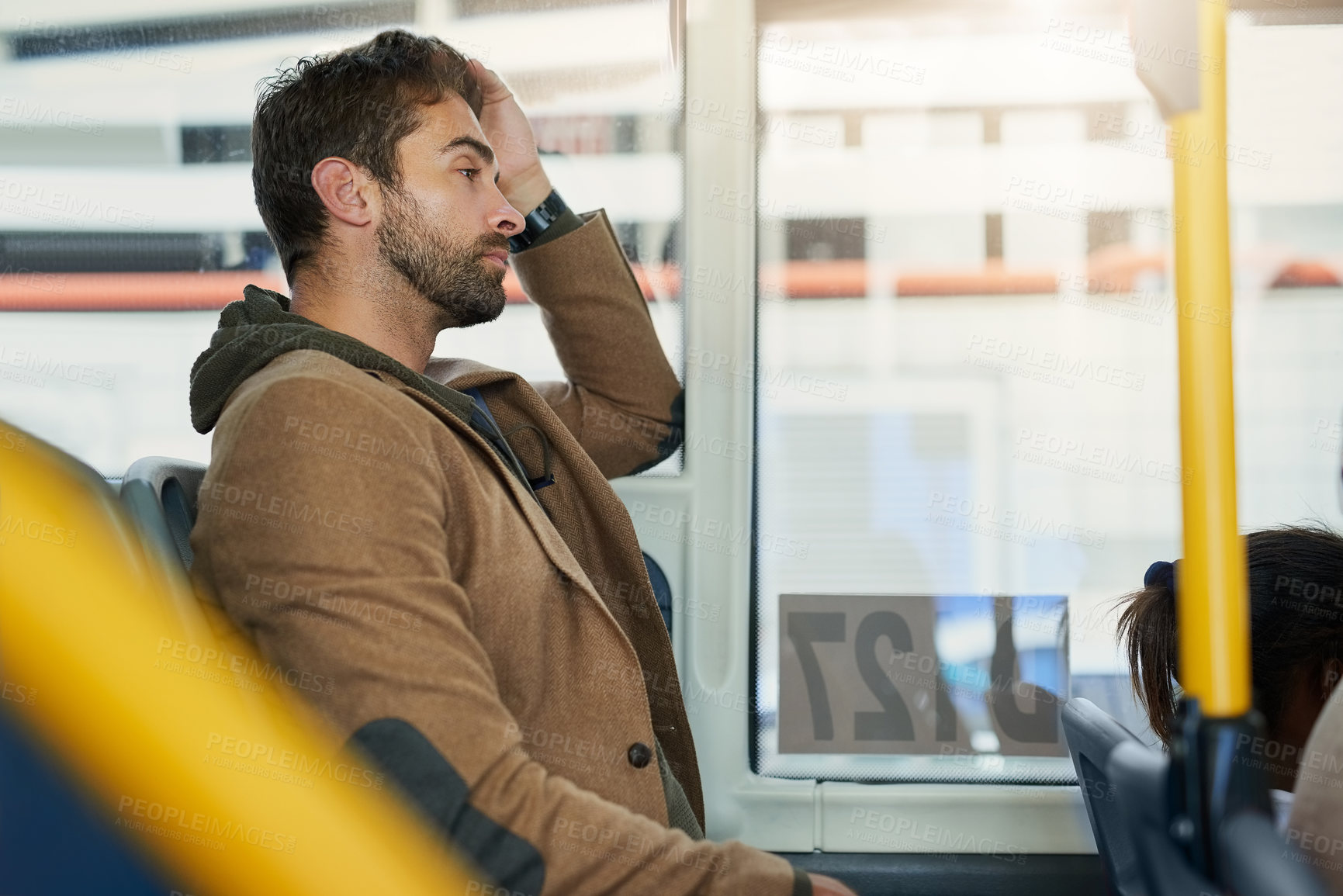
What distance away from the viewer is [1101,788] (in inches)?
55.1

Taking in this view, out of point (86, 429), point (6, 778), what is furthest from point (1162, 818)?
point (86, 429)

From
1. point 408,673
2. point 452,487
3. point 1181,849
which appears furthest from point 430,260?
point 1181,849

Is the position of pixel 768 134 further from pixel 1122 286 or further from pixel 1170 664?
pixel 1170 664

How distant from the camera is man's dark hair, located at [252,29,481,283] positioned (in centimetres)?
162

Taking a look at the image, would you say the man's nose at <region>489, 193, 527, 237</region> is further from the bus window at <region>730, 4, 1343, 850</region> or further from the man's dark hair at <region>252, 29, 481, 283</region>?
the bus window at <region>730, 4, 1343, 850</region>

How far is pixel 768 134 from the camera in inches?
77.0

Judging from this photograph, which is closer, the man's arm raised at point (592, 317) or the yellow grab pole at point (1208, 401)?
the yellow grab pole at point (1208, 401)

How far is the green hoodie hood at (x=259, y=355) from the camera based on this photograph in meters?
1.38

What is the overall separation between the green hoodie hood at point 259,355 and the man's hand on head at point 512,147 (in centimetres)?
52

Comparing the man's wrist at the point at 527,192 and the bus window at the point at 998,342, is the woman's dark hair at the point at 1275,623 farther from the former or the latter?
the man's wrist at the point at 527,192

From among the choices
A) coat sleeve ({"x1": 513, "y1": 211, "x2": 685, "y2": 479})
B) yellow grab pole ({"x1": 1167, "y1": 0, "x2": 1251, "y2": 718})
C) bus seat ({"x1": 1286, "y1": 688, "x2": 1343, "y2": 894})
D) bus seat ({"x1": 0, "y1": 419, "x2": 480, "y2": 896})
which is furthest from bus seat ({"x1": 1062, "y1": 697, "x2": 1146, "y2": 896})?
coat sleeve ({"x1": 513, "y1": 211, "x2": 685, "y2": 479})

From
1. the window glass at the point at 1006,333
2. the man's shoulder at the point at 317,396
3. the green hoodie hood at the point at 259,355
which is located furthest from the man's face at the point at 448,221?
the window glass at the point at 1006,333

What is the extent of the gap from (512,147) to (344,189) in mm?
353

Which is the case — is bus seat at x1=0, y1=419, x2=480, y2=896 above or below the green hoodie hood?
below
